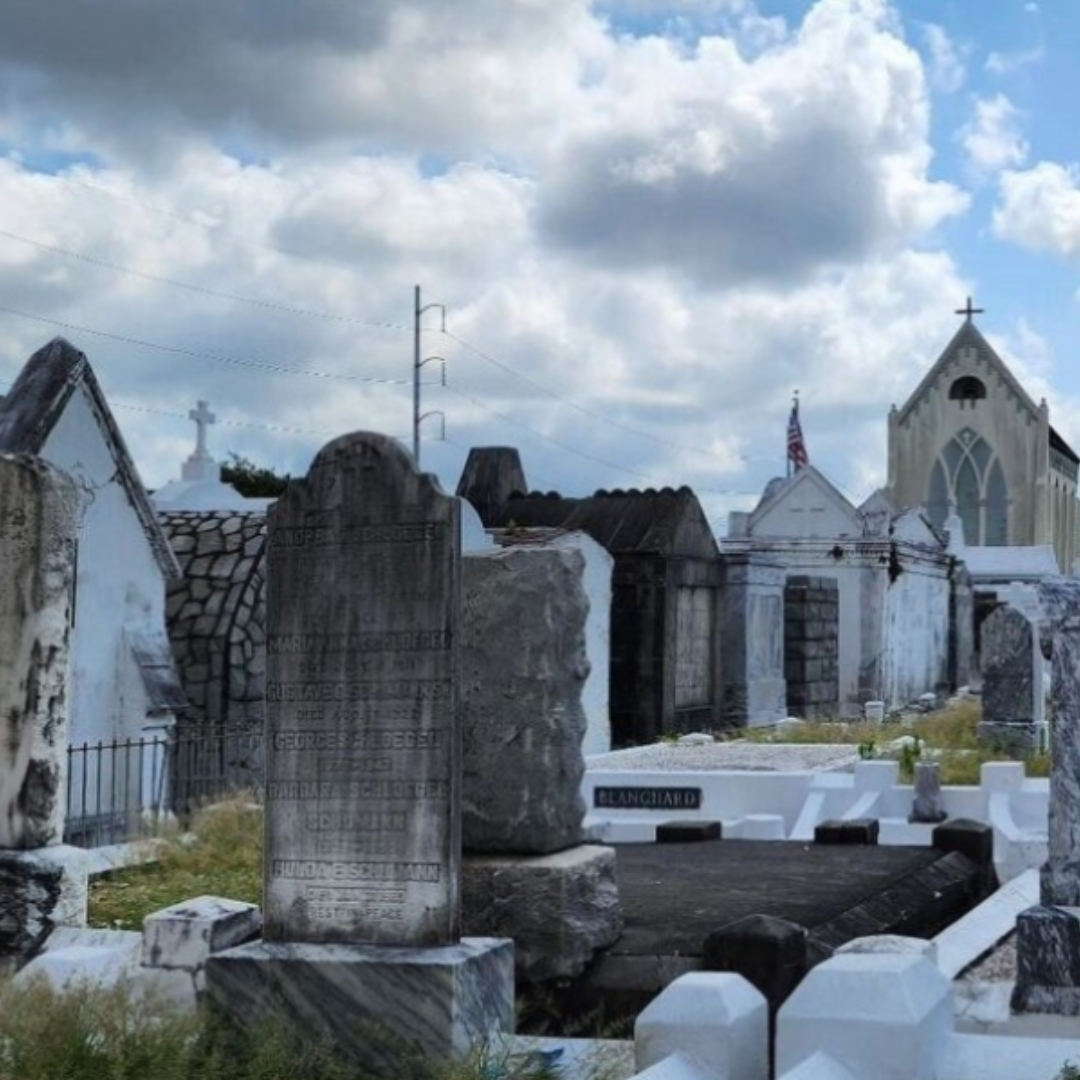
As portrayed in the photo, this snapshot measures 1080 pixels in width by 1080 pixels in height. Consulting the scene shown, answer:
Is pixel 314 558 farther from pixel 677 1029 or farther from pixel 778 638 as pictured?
pixel 778 638

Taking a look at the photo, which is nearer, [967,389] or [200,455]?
[200,455]

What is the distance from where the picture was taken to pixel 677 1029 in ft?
19.9

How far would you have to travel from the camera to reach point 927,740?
18453 mm

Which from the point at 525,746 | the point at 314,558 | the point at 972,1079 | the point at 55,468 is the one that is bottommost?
the point at 972,1079

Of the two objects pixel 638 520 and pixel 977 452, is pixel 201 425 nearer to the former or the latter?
pixel 638 520

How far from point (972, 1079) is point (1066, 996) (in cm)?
189

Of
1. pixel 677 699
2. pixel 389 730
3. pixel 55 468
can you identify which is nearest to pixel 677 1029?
pixel 389 730

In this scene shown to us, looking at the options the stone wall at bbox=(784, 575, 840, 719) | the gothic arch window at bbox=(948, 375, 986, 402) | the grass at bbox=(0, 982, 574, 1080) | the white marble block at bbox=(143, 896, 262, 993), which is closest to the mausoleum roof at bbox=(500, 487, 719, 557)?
the stone wall at bbox=(784, 575, 840, 719)

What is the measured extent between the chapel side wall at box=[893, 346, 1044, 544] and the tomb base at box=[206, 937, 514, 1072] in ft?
176

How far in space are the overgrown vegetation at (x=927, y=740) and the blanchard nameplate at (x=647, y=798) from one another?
6.10 ft

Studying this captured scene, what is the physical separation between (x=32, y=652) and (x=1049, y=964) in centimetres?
493

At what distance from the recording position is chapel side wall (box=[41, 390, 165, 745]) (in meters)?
15.1

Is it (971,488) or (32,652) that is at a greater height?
(971,488)

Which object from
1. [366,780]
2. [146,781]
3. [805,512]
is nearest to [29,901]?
[366,780]
